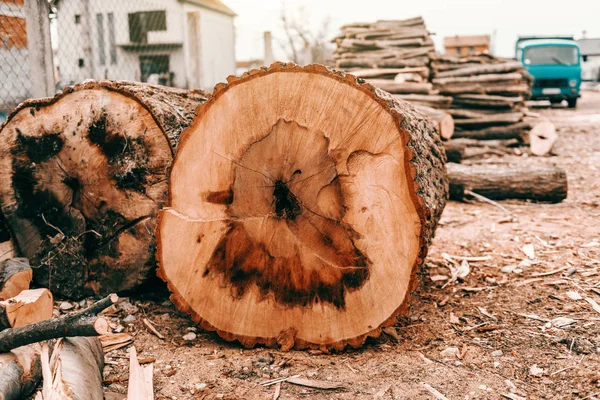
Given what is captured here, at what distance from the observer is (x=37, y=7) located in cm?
514

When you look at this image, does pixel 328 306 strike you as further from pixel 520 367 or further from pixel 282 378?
pixel 520 367

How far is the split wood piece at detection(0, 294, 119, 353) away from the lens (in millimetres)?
2215

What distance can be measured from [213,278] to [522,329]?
170cm

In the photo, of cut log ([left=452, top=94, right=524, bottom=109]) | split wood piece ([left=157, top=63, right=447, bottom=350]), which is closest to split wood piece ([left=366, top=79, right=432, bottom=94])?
cut log ([left=452, top=94, right=524, bottom=109])

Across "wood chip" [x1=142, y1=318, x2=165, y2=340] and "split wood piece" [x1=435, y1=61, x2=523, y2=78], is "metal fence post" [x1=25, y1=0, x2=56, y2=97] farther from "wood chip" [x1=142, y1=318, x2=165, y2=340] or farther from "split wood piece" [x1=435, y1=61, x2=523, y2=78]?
"split wood piece" [x1=435, y1=61, x2=523, y2=78]

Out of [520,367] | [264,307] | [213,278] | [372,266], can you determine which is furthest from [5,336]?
[520,367]

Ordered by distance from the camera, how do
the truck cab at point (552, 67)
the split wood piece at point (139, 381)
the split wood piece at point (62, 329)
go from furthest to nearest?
the truck cab at point (552, 67) → the split wood piece at point (139, 381) → the split wood piece at point (62, 329)

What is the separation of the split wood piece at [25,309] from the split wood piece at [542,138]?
9.27m

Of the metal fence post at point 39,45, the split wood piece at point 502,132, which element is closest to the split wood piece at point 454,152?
the split wood piece at point 502,132

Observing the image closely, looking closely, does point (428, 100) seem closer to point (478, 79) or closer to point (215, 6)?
point (478, 79)

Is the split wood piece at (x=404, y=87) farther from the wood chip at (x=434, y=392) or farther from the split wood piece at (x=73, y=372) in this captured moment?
the split wood piece at (x=73, y=372)

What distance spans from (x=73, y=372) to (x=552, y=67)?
17.1m

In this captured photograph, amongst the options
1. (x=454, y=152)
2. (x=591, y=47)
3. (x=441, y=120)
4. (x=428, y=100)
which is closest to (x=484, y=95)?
(x=428, y=100)

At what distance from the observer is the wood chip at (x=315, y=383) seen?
8.42ft
